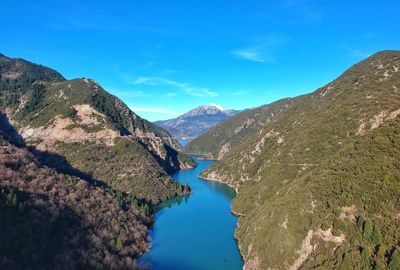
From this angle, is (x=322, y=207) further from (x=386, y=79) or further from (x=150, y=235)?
(x=386, y=79)

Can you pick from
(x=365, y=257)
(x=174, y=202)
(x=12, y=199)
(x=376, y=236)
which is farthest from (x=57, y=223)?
(x=174, y=202)

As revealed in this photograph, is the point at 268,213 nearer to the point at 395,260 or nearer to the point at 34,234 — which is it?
the point at 395,260

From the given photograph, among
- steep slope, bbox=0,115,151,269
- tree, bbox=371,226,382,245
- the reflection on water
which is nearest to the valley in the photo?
tree, bbox=371,226,382,245

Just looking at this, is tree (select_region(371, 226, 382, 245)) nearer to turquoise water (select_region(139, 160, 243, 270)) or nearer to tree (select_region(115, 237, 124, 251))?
turquoise water (select_region(139, 160, 243, 270))

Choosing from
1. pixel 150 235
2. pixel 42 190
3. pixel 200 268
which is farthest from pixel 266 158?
pixel 42 190

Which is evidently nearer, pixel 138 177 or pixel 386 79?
pixel 386 79
